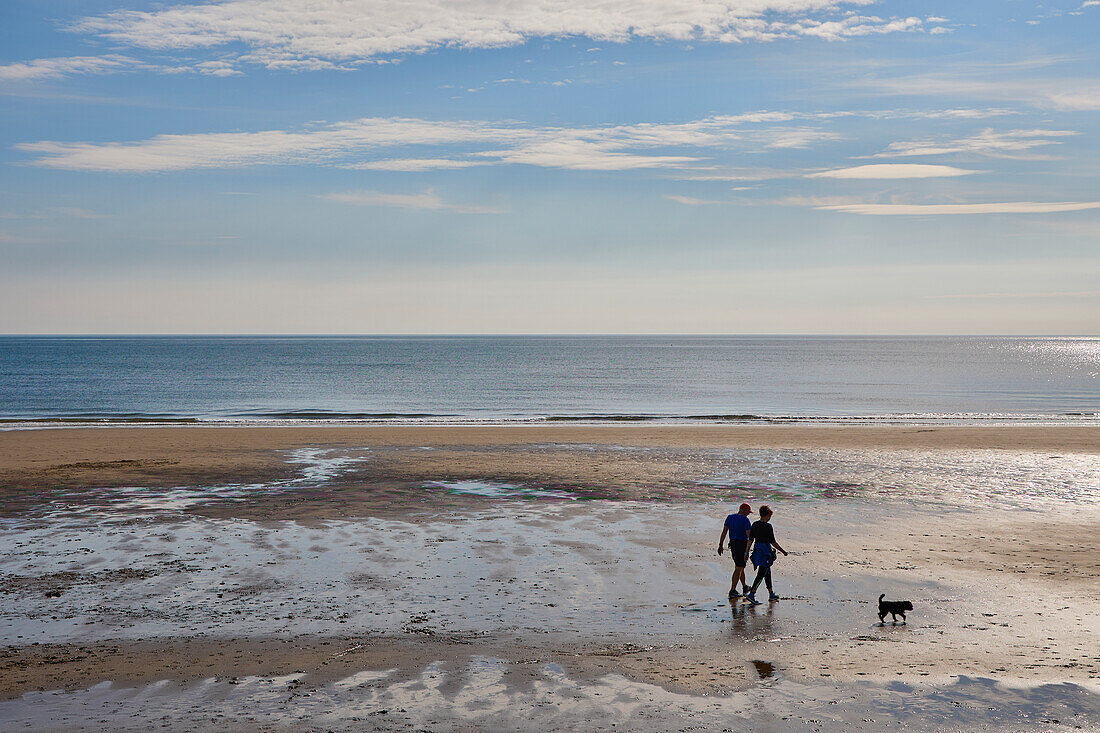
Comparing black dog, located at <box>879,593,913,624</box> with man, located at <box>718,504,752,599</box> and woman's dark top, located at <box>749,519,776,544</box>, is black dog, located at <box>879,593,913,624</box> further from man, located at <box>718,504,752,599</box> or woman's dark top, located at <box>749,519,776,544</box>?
man, located at <box>718,504,752,599</box>

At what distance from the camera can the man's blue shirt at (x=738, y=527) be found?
1364cm

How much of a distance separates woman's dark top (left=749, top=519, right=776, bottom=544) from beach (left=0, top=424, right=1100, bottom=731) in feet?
3.29

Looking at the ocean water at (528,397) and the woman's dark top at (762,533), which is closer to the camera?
the woman's dark top at (762,533)

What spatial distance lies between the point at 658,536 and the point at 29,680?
12.0 m

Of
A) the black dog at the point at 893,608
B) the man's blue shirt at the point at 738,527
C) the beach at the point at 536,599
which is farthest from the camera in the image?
the man's blue shirt at the point at 738,527

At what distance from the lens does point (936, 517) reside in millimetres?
20062

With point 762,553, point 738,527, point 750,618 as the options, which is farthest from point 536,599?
point 762,553

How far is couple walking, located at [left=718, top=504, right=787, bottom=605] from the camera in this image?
1312cm

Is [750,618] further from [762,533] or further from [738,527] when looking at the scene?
[738,527]

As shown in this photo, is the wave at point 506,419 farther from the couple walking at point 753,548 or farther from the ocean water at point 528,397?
the couple walking at point 753,548

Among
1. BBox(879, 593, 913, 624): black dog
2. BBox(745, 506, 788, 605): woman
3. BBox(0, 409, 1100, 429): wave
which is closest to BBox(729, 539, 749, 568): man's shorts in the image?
BBox(745, 506, 788, 605): woman

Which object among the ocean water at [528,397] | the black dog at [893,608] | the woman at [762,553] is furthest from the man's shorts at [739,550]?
the ocean water at [528,397]

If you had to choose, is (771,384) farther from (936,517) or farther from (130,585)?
(130,585)

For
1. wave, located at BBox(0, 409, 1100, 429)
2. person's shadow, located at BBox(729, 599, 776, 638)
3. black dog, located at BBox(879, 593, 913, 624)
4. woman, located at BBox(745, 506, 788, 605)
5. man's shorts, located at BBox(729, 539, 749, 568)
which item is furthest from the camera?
wave, located at BBox(0, 409, 1100, 429)
